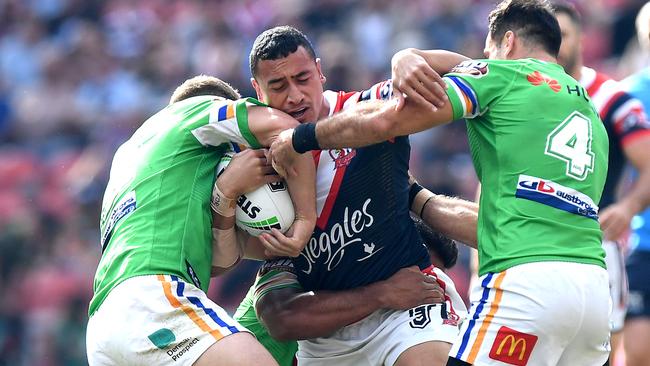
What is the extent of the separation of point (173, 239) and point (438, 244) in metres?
1.97

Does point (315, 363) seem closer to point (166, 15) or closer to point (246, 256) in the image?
point (246, 256)

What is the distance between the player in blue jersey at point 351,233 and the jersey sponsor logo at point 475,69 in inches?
21.0

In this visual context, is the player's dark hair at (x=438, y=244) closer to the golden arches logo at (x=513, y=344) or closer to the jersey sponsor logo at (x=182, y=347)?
the golden arches logo at (x=513, y=344)

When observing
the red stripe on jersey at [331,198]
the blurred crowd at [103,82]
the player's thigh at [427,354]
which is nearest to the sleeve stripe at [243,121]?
the red stripe on jersey at [331,198]

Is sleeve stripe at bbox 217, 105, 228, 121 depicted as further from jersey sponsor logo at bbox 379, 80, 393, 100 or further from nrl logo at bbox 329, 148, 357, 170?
jersey sponsor logo at bbox 379, 80, 393, 100

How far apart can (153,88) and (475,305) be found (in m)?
11.0

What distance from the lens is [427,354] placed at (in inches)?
246

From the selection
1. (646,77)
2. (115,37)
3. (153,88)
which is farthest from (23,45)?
(646,77)

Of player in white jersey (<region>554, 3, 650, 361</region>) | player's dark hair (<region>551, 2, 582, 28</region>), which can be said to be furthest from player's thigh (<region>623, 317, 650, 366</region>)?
player's dark hair (<region>551, 2, 582, 28</region>)

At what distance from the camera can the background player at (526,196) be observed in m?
5.55

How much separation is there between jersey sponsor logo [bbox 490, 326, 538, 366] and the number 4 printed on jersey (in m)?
0.81

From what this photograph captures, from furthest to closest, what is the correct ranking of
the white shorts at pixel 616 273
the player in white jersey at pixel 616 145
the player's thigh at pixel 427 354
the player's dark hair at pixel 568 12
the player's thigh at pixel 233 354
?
the player's dark hair at pixel 568 12 < the white shorts at pixel 616 273 < the player in white jersey at pixel 616 145 < the player's thigh at pixel 427 354 < the player's thigh at pixel 233 354

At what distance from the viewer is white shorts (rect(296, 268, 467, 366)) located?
20.9 feet

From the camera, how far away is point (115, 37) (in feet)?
56.3
